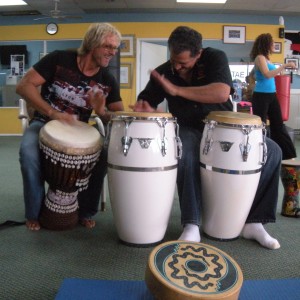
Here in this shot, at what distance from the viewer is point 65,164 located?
1.78 metres

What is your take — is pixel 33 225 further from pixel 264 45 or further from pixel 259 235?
pixel 264 45

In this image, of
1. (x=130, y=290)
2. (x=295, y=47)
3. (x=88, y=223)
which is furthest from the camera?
(x=295, y=47)

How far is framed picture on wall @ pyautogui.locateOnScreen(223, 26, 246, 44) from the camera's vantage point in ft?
23.5

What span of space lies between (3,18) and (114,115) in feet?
24.4

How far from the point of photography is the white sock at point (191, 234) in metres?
1.75

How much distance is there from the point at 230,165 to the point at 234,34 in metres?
6.17

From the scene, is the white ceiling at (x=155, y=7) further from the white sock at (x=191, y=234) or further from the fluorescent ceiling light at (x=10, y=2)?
the white sock at (x=191, y=234)

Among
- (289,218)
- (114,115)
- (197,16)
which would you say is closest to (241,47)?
(197,16)

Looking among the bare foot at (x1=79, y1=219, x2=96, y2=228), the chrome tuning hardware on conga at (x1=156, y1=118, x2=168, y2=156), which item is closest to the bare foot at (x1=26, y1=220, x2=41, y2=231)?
the bare foot at (x1=79, y1=219, x2=96, y2=228)

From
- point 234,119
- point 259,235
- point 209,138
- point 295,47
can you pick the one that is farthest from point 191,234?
point 295,47

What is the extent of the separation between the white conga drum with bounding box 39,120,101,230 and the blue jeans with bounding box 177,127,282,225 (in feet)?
1.51

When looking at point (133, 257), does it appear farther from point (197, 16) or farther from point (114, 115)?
point (197, 16)

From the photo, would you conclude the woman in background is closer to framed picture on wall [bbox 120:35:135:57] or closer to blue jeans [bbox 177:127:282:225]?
blue jeans [bbox 177:127:282:225]

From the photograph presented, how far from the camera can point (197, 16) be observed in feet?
25.4
